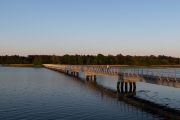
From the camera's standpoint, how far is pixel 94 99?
50.7 metres

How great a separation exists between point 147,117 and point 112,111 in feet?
15.8

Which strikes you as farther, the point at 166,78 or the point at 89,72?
the point at 89,72

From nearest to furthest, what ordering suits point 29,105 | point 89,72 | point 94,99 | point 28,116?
point 28,116 → point 29,105 → point 94,99 → point 89,72

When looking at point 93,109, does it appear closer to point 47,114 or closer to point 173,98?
point 47,114

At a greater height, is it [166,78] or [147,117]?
[166,78]

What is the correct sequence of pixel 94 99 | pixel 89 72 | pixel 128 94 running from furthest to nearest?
pixel 89 72
pixel 128 94
pixel 94 99

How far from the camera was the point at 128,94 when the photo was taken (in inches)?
2196

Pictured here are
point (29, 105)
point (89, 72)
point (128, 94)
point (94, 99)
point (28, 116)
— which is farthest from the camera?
point (89, 72)

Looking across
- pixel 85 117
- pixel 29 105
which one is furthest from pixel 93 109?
pixel 29 105

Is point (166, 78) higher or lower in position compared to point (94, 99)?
higher

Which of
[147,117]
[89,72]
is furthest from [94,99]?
[89,72]

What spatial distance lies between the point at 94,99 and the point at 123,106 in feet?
24.6

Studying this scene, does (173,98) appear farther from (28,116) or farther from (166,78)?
(28,116)

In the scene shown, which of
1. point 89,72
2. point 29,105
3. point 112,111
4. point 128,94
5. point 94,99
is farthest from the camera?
point 89,72
